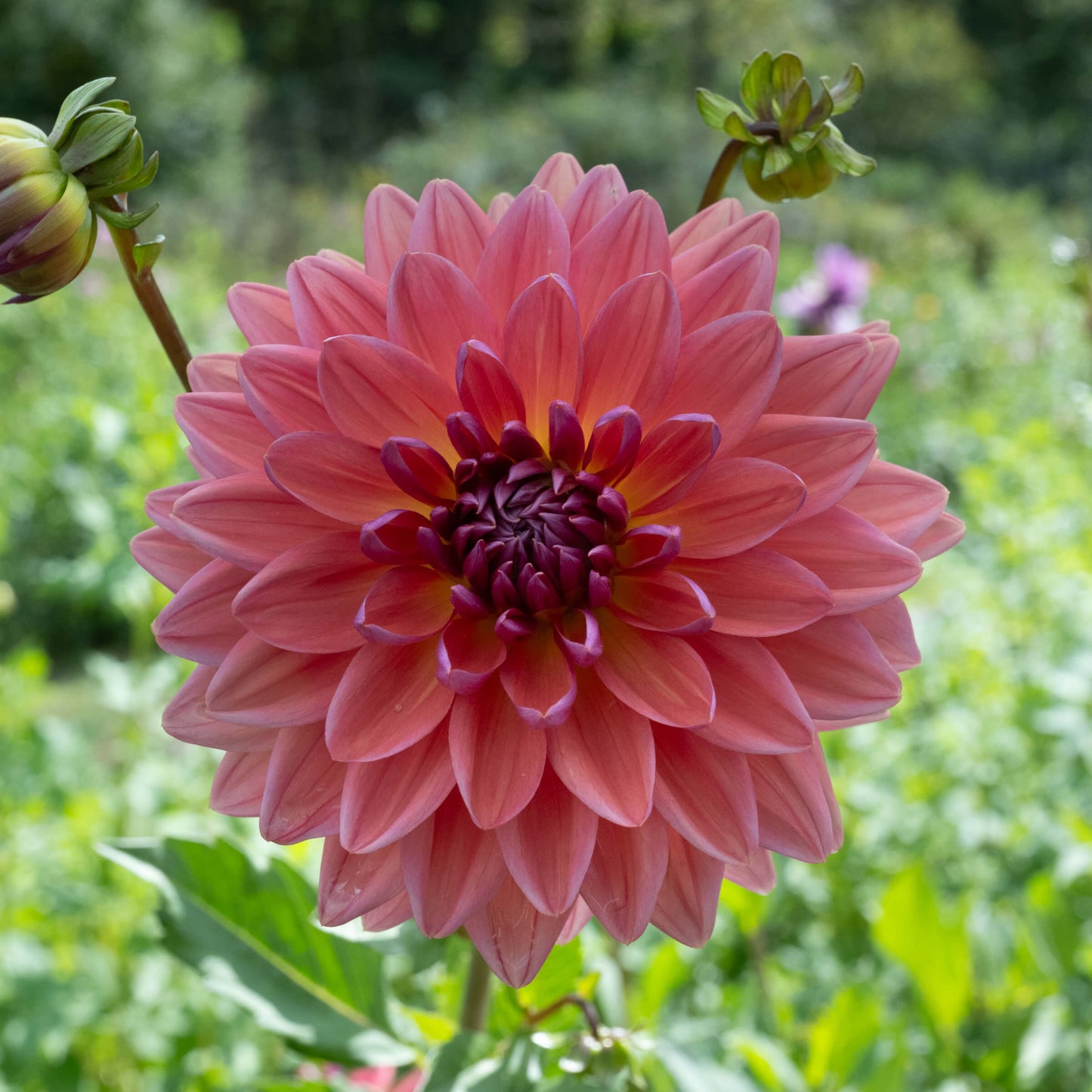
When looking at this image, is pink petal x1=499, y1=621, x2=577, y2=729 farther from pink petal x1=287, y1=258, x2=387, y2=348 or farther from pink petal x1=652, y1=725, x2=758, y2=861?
pink petal x1=287, y1=258, x2=387, y2=348

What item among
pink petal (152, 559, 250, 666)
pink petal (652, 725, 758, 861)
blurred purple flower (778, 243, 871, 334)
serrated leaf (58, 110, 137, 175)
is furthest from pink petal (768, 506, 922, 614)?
blurred purple flower (778, 243, 871, 334)

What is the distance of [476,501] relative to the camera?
2.00ft

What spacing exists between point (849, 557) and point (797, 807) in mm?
138

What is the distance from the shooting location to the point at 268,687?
530 mm

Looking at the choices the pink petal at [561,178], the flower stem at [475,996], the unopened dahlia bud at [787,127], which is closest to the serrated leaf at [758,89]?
the unopened dahlia bud at [787,127]

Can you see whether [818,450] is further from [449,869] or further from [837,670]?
[449,869]

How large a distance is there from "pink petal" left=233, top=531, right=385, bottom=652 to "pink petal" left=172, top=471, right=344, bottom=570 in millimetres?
14

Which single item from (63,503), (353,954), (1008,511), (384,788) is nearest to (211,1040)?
(353,954)

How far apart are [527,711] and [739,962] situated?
1581 mm

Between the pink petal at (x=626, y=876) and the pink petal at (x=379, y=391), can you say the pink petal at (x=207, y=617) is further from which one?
the pink petal at (x=626, y=876)

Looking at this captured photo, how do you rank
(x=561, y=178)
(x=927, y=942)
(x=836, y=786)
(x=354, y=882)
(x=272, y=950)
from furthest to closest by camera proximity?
(x=836, y=786) < (x=927, y=942) < (x=272, y=950) < (x=561, y=178) < (x=354, y=882)

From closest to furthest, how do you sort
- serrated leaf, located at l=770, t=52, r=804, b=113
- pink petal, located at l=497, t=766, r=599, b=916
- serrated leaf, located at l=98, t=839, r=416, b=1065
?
pink petal, located at l=497, t=766, r=599, b=916, serrated leaf, located at l=770, t=52, r=804, b=113, serrated leaf, located at l=98, t=839, r=416, b=1065

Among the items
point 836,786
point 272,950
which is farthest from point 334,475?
point 836,786

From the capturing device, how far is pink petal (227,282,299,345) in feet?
1.90
